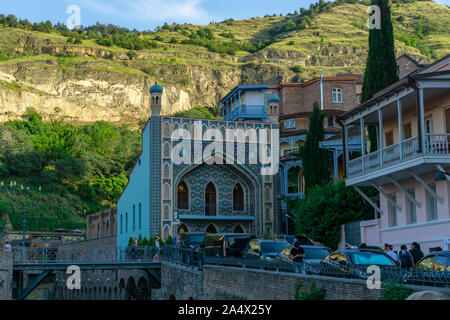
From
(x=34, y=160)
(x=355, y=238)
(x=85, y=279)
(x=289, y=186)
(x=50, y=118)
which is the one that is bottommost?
(x=85, y=279)

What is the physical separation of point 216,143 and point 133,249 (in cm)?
1076

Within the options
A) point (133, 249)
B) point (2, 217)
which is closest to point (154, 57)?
point (2, 217)

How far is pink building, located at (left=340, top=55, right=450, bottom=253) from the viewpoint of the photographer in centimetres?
2222

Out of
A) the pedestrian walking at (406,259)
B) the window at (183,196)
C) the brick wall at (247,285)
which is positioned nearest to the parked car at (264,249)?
the brick wall at (247,285)

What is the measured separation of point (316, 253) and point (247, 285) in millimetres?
4512

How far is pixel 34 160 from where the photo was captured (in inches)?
3386

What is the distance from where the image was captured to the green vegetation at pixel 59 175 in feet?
249

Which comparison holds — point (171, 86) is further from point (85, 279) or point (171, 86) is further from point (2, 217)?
point (85, 279)

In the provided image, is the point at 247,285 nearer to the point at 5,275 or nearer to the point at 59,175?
the point at 5,275

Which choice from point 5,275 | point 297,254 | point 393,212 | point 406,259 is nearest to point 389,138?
point 393,212

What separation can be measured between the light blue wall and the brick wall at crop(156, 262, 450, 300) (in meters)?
11.6
